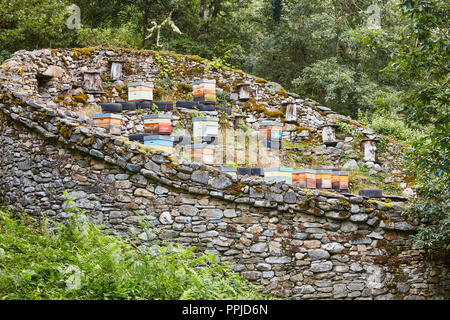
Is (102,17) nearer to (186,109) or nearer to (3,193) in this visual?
(186,109)

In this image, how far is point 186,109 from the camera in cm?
1311

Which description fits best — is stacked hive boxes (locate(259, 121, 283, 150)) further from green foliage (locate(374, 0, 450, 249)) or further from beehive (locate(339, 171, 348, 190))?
green foliage (locate(374, 0, 450, 249))

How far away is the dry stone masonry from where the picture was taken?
8.13 metres

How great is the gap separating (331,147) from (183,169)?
263 inches

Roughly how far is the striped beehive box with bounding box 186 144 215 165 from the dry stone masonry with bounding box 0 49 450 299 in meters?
1.40

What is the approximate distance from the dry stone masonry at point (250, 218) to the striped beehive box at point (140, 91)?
11.1 feet

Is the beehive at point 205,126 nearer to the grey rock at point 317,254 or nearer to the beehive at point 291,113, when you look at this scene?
the grey rock at point 317,254

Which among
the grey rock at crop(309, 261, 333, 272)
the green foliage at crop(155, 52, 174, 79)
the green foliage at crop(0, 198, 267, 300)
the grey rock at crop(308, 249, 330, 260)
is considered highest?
the green foliage at crop(155, 52, 174, 79)

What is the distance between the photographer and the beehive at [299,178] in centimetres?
953

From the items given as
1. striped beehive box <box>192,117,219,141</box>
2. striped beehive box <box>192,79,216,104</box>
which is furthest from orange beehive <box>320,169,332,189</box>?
striped beehive box <box>192,79,216,104</box>

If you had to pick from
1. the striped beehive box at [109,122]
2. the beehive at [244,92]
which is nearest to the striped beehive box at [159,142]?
the striped beehive box at [109,122]

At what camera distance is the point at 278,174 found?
916cm

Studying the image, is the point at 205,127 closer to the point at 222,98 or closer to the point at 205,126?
the point at 205,126
